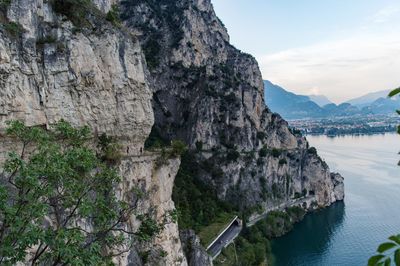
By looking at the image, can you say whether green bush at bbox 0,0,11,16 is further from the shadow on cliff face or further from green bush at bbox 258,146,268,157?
green bush at bbox 258,146,268,157

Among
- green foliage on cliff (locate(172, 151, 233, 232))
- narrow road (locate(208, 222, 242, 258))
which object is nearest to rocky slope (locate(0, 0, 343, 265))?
green foliage on cliff (locate(172, 151, 233, 232))

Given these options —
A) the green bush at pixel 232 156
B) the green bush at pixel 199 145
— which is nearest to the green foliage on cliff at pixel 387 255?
the green bush at pixel 199 145

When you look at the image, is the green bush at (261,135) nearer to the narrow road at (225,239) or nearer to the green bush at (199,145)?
the green bush at (199,145)

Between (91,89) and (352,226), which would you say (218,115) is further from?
(91,89)

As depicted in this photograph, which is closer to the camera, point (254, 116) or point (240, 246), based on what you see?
point (240, 246)

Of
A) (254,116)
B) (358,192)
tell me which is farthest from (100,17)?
(358,192)

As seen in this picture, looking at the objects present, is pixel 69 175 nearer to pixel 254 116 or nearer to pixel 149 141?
pixel 149 141
